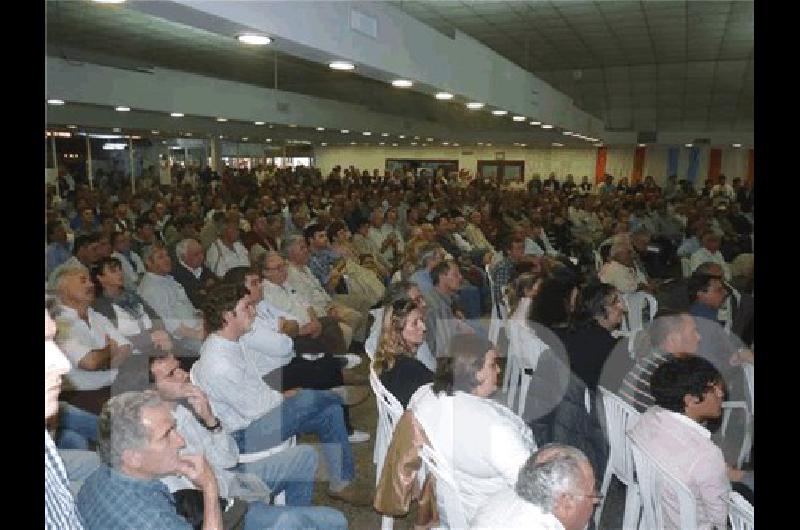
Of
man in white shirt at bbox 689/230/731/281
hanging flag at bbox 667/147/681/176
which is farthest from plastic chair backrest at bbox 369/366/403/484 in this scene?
hanging flag at bbox 667/147/681/176

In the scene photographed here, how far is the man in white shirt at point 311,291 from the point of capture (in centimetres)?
510

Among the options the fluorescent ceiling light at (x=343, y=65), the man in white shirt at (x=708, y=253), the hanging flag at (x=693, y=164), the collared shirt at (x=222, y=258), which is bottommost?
the collared shirt at (x=222, y=258)

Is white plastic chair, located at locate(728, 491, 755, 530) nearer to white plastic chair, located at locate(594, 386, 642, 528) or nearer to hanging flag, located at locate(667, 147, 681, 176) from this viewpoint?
white plastic chair, located at locate(594, 386, 642, 528)

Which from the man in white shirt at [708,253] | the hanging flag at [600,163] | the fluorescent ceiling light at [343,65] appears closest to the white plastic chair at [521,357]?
the fluorescent ceiling light at [343,65]

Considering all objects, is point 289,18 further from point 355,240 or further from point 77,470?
point 355,240

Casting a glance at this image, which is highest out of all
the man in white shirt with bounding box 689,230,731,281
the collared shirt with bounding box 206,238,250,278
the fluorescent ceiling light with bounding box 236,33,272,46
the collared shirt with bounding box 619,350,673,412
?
the fluorescent ceiling light with bounding box 236,33,272,46

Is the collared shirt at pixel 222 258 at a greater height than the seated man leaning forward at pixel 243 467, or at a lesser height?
greater

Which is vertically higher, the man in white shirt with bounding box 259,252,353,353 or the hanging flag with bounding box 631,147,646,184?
the hanging flag with bounding box 631,147,646,184

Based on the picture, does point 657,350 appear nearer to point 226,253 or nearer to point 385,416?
point 385,416

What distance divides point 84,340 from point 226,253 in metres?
2.77

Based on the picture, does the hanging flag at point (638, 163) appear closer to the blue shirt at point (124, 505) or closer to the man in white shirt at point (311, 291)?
the man in white shirt at point (311, 291)

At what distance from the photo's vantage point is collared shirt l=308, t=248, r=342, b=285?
589cm

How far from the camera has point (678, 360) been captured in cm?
248

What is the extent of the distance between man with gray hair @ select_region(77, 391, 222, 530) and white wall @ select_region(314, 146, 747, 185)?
1960 centimetres
